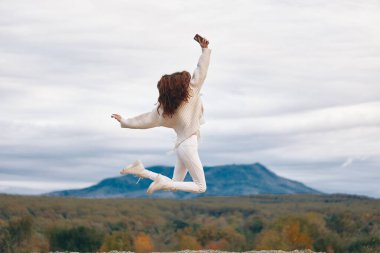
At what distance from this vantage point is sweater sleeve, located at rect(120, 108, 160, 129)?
18844 millimetres

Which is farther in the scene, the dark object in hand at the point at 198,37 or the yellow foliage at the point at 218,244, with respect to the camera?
the yellow foliage at the point at 218,244

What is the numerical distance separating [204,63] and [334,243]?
Result: 7557 cm

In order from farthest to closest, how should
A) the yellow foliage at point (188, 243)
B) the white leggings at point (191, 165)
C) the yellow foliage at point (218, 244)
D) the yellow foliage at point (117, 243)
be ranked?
the yellow foliage at point (218, 244)
the yellow foliage at point (188, 243)
the yellow foliage at point (117, 243)
the white leggings at point (191, 165)

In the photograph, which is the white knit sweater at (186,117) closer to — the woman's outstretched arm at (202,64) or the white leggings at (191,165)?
the woman's outstretched arm at (202,64)

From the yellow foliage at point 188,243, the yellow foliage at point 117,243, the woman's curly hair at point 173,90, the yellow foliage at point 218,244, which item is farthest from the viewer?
the yellow foliage at point 218,244

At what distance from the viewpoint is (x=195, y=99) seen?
61.4 feet

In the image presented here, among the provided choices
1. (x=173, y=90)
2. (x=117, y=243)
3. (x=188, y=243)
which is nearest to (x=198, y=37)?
(x=173, y=90)

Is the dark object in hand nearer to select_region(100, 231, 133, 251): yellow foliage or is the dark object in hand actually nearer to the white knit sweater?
the white knit sweater

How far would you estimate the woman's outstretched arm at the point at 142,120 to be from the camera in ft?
61.8

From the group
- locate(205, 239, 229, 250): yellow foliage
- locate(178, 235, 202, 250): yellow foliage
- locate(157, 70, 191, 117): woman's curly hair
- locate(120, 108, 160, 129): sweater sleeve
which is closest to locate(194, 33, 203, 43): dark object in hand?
locate(157, 70, 191, 117): woman's curly hair

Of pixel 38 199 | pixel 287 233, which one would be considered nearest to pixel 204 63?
pixel 287 233

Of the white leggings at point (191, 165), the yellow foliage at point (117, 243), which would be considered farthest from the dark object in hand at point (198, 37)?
the yellow foliage at point (117, 243)

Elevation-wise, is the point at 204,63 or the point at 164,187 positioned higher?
the point at 204,63

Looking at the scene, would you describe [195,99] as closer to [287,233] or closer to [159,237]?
[287,233]
